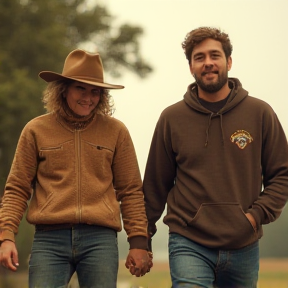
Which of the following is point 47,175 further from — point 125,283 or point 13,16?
point 13,16

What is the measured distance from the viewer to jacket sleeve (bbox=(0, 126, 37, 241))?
4566 millimetres

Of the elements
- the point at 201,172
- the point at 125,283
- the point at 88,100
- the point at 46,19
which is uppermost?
the point at 46,19

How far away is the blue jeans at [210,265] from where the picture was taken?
14.6ft

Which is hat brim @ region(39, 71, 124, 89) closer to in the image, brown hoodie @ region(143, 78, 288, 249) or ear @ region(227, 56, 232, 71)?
brown hoodie @ region(143, 78, 288, 249)

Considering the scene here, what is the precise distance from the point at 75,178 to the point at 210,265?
0.94 metres

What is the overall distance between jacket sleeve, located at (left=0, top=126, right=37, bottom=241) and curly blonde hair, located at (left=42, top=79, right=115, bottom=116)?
0.22 meters

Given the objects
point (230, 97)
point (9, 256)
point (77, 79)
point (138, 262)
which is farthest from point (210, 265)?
point (77, 79)

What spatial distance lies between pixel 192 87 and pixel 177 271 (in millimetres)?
1193

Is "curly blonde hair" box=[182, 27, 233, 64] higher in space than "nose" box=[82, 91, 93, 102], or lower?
higher

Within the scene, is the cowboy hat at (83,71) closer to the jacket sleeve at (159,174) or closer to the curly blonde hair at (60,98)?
the curly blonde hair at (60,98)

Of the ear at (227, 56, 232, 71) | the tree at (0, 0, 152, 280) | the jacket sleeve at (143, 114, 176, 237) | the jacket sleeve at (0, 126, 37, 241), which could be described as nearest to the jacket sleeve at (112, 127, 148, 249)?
the jacket sleeve at (143, 114, 176, 237)

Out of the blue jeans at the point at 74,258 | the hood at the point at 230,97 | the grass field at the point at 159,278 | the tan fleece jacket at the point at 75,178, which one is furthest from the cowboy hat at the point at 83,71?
the grass field at the point at 159,278

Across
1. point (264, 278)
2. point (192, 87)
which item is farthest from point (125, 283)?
point (192, 87)

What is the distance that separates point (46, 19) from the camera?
44.9ft
